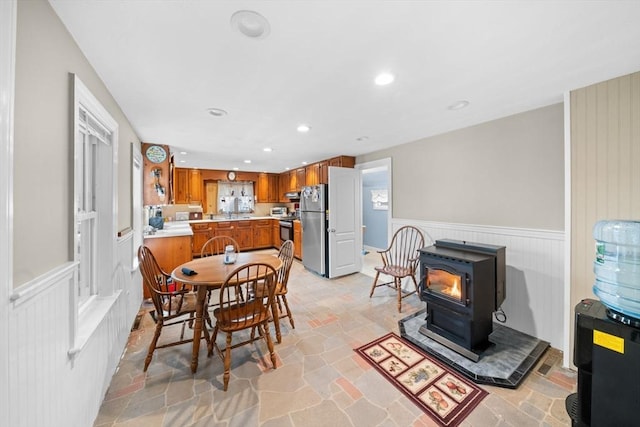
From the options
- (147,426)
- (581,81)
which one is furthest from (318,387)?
(581,81)

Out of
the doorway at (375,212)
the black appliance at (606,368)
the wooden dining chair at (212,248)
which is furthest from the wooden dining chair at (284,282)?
the doorway at (375,212)

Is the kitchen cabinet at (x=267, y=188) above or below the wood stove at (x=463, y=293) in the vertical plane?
above

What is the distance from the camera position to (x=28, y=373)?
2.99 ft

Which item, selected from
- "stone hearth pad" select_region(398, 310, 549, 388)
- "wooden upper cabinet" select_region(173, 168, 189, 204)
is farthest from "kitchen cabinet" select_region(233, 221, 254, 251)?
"stone hearth pad" select_region(398, 310, 549, 388)

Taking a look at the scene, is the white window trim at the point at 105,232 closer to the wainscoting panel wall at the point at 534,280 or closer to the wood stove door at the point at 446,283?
the wood stove door at the point at 446,283

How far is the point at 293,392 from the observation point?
1.76 meters

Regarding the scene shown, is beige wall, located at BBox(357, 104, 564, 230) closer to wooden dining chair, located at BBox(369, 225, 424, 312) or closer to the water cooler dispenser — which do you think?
wooden dining chair, located at BBox(369, 225, 424, 312)

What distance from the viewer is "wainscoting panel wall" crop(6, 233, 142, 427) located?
2.83 ft

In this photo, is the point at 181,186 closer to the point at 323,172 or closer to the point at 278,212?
the point at 278,212

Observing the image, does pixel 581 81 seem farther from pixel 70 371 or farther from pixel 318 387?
pixel 70 371

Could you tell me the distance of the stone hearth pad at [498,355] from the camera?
188 centimetres

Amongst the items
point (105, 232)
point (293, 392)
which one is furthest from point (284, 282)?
point (105, 232)

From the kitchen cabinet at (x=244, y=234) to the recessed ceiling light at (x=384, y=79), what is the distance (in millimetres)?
5373

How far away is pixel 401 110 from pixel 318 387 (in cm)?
258
